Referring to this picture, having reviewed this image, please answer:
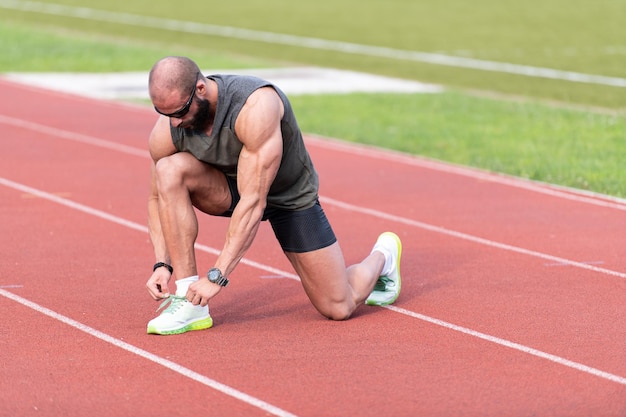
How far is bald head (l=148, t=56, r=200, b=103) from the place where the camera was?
225 inches

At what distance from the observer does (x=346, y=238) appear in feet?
29.1

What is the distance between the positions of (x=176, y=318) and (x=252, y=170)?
0.86 meters

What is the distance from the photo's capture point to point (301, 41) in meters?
24.2

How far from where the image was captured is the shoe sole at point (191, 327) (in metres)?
6.23

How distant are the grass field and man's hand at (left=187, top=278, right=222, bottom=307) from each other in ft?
18.2

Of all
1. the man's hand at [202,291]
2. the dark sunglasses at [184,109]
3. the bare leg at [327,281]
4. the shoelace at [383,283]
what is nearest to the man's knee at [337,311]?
the bare leg at [327,281]

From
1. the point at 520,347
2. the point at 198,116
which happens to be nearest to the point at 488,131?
the point at 520,347

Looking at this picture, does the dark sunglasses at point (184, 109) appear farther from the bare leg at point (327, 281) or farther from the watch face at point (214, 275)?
the bare leg at point (327, 281)

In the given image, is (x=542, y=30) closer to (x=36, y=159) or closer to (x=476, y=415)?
(x=36, y=159)

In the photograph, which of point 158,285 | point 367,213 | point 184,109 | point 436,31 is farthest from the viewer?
point 436,31

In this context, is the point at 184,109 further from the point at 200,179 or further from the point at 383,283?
the point at 383,283

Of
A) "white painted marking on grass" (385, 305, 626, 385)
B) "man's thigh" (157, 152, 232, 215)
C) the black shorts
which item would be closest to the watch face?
"man's thigh" (157, 152, 232, 215)

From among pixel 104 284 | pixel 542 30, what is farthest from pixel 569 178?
pixel 542 30

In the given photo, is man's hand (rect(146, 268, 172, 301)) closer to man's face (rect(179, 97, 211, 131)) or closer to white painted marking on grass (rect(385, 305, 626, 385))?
man's face (rect(179, 97, 211, 131))
